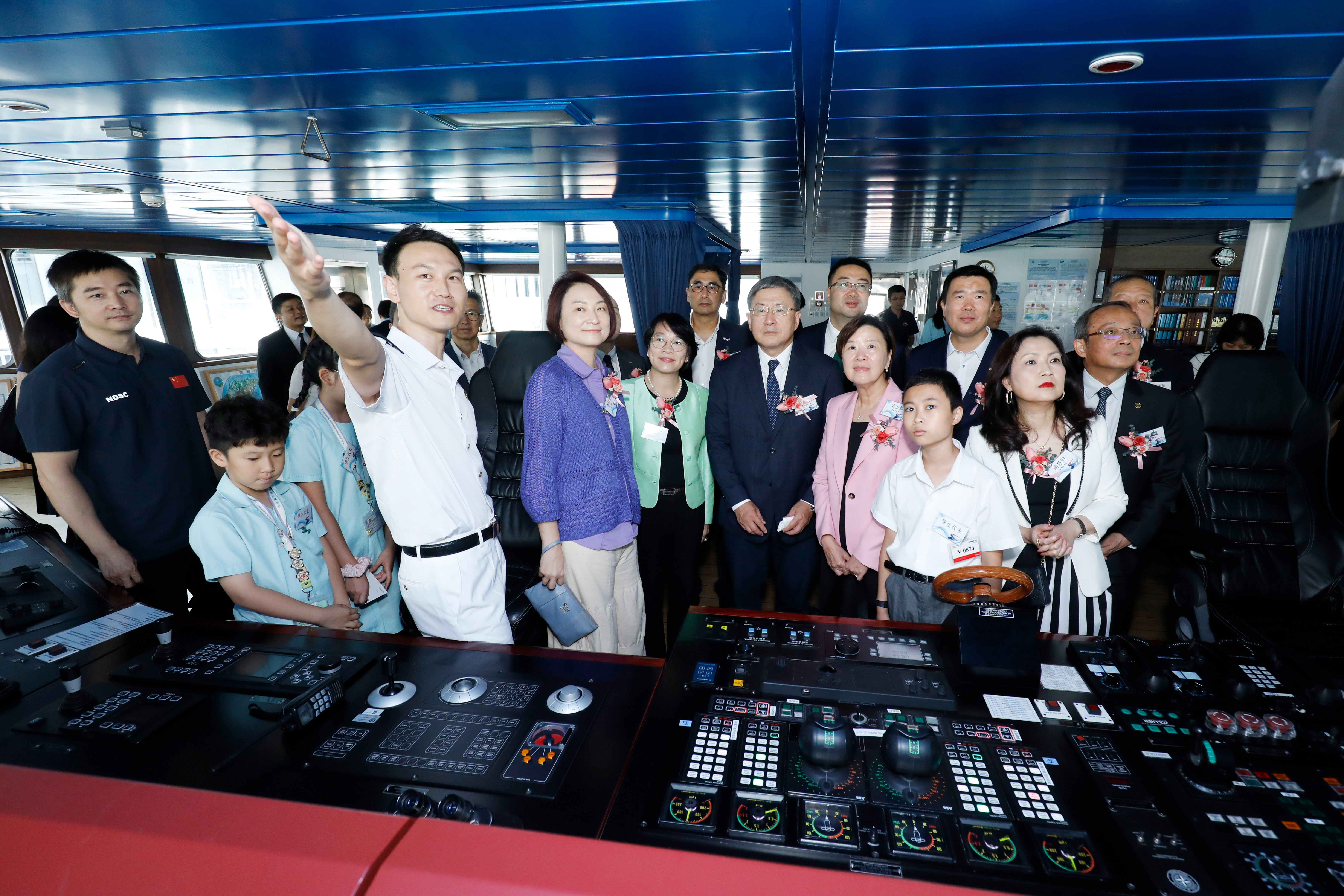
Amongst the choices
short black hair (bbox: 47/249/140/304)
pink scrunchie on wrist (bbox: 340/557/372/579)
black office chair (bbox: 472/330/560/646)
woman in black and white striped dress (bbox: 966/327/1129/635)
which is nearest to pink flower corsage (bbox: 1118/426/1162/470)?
woman in black and white striped dress (bbox: 966/327/1129/635)

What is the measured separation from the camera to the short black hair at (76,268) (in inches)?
82.0

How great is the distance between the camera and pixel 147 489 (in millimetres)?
2225

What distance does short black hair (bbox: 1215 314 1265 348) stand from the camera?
3793 mm

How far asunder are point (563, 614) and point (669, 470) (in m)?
0.82

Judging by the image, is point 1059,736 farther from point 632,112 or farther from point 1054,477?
point 632,112

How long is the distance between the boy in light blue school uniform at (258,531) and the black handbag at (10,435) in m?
1.36

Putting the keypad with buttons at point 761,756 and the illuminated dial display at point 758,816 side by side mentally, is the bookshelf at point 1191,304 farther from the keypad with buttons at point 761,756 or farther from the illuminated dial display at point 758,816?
the illuminated dial display at point 758,816

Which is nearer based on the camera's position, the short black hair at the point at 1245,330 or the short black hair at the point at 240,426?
the short black hair at the point at 240,426

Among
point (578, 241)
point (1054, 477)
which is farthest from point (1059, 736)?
point (578, 241)

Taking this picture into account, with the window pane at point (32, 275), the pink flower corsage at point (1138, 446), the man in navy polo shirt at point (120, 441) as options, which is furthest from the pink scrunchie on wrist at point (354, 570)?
the window pane at point (32, 275)

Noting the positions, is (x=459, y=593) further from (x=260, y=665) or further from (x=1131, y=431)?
(x=1131, y=431)

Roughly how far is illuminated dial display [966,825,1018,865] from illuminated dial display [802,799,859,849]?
A: 15 centimetres

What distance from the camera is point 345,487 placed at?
219 cm

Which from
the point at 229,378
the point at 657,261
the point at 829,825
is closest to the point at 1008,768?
the point at 829,825
